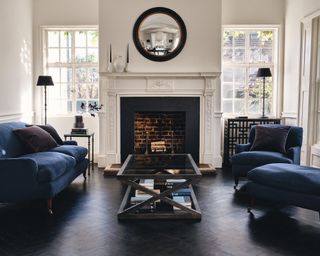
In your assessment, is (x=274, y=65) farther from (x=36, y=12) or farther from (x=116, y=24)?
(x=36, y=12)

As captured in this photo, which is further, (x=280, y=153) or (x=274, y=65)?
(x=274, y=65)

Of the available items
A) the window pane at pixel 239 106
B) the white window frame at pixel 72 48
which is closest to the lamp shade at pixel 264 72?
the window pane at pixel 239 106

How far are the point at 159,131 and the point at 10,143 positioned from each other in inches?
106

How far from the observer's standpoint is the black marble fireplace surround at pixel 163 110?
20.8 ft

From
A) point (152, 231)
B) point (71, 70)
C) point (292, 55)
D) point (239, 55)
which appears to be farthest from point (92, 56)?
point (152, 231)

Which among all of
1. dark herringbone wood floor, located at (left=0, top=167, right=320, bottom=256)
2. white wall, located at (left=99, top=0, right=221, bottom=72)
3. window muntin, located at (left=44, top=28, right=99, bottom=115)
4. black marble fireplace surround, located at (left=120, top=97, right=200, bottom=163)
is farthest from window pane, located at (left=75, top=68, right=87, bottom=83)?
dark herringbone wood floor, located at (left=0, top=167, right=320, bottom=256)

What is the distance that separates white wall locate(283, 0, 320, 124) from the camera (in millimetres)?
6039

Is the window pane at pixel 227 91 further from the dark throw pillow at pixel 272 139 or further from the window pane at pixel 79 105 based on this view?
the window pane at pixel 79 105

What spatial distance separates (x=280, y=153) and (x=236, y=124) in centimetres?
160

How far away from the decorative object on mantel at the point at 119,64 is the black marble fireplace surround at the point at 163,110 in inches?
19.2

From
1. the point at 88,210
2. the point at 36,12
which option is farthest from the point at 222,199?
the point at 36,12

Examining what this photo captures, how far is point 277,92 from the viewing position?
6.79 meters

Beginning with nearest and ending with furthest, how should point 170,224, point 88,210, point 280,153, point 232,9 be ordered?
point 170,224
point 88,210
point 280,153
point 232,9

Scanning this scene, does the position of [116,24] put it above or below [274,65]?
above
